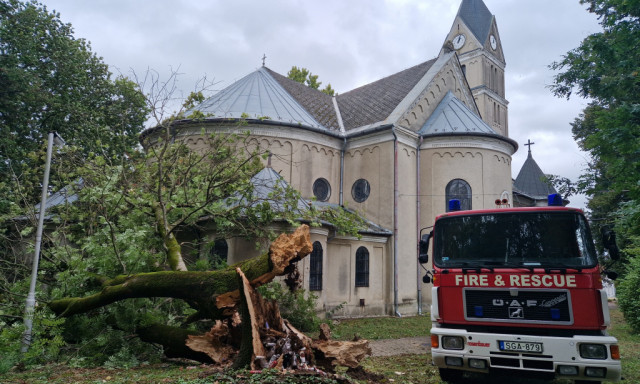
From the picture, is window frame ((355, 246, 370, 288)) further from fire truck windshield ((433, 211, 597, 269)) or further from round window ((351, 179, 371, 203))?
fire truck windshield ((433, 211, 597, 269))

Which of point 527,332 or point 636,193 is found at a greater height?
point 636,193

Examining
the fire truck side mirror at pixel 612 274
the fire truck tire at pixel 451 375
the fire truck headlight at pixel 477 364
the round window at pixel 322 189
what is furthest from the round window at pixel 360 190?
the fire truck headlight at pixel 477 364

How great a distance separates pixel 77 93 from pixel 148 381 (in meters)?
18.9

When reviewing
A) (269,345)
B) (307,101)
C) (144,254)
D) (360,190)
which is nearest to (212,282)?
(269,345)

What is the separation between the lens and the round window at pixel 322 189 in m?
19.4

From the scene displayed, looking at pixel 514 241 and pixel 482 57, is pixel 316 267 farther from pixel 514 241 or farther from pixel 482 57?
pixel 482 57

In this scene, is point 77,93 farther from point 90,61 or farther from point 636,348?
point 636,348

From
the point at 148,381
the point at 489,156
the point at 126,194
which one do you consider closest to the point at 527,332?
the point at 148,381

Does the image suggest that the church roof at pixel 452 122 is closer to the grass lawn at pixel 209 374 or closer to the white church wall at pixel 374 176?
the white church wall at pixel 374 176

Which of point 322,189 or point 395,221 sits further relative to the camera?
point 322,189

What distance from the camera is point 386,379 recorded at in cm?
615

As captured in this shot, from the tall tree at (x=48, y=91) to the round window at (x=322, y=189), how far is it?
763cm

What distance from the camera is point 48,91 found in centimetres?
1909

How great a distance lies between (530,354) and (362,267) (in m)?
12.3
